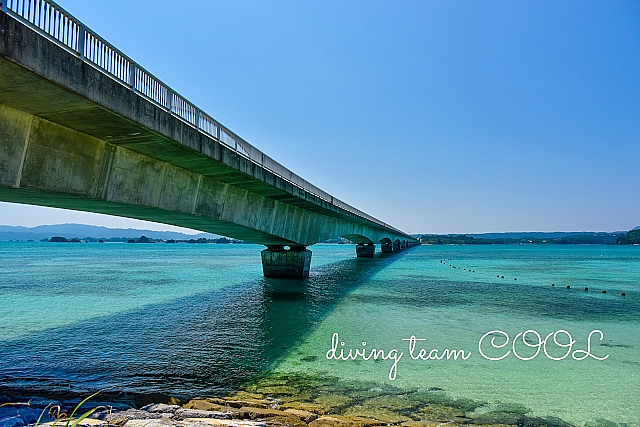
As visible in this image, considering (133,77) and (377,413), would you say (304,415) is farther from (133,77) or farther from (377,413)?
(133,77)

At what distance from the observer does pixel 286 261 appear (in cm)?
3366

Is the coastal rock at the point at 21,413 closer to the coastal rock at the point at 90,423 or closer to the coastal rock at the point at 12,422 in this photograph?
the coastal rock at the point at 12,422

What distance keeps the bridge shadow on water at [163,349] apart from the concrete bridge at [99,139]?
13.3 feet

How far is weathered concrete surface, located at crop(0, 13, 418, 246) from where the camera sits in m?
7.72

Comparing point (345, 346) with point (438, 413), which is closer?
point (438, 413)

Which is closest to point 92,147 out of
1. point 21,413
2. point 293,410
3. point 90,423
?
point 21,413

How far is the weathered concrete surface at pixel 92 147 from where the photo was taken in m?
7.72

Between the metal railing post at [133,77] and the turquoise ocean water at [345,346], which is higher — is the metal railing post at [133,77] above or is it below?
above

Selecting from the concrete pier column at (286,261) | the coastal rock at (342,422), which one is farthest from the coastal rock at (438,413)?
the concrete pier column at (286,261)

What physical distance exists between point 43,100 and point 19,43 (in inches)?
69.1

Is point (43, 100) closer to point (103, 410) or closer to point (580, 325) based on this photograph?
point (103, 410)

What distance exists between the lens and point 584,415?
7938 mm

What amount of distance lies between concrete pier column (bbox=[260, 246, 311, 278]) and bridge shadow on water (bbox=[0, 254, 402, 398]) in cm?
1203

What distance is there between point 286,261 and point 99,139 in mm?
23290
